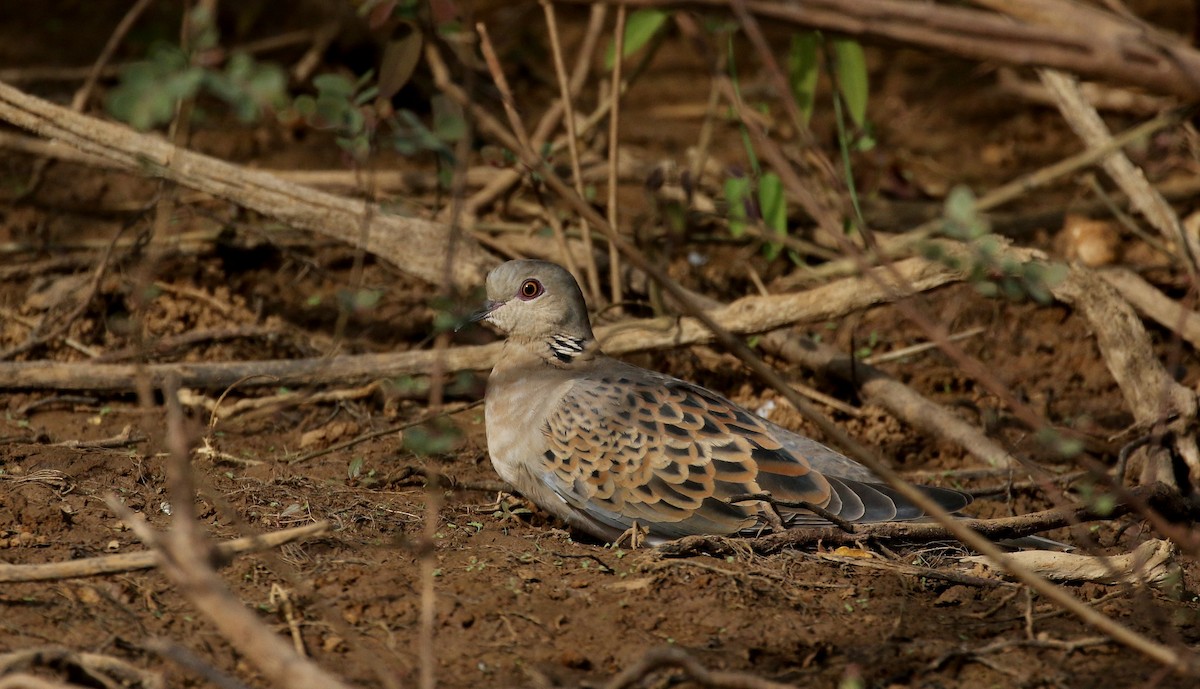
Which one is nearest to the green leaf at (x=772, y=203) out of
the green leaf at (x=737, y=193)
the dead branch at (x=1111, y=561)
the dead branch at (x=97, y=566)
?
the green leaf at (x=737, y=193)

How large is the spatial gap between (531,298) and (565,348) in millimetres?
231

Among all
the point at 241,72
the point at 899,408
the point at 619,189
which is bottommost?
the point at 899,408

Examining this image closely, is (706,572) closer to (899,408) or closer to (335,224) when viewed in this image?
(899,408)

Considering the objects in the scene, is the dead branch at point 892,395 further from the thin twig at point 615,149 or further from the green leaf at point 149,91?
the green leaf at point 149,91

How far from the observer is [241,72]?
236 centimetres

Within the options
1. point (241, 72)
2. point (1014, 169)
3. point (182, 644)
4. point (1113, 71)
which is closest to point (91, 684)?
point (182, 644)

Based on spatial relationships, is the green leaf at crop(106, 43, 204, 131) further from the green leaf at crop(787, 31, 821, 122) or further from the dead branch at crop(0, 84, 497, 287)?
the green leaf at crop(787, 31, 821, 122)

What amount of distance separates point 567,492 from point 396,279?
7.70ft

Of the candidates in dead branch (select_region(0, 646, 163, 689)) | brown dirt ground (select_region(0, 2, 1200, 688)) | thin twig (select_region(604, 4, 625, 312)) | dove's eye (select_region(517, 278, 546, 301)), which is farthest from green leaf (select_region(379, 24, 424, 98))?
dead branch (select_region(0, 646, 163, 689))

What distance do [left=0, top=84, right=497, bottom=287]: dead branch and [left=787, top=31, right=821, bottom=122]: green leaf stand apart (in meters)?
1.50

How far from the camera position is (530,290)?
475 cm

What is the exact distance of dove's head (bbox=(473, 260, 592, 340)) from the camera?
15.5 feet

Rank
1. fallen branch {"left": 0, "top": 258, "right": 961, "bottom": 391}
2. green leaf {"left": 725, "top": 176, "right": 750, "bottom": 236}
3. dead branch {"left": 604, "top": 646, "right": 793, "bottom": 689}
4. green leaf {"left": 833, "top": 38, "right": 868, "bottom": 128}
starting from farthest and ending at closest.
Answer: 1. green leaf {"left": 725, "top": 176, "right": 750, "bottom": 236}
2. green leaf {"left": 833, "top": 38, "right": 868, "bottom": 128}
3. fallen branch {"left": 0, "top": 258, "right": 961, "bottom": 391}
4. dead branch {"left": 604, "top": 646, "right": 793, "bottom": 689}

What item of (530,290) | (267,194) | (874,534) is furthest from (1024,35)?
(267,194)
